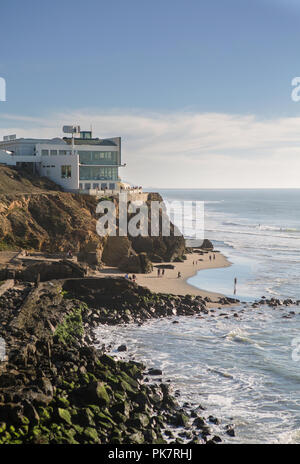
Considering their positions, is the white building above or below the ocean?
above

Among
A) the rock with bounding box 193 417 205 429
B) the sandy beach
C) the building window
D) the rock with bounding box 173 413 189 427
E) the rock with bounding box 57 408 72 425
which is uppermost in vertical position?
the building window

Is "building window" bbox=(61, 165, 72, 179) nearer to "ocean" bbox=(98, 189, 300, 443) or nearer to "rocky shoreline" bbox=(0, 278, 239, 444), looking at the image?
"ocean" bbox=(98, 189, 300, 443)

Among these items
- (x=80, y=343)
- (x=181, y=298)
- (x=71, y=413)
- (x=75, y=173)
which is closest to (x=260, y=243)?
(x=75, y=173)

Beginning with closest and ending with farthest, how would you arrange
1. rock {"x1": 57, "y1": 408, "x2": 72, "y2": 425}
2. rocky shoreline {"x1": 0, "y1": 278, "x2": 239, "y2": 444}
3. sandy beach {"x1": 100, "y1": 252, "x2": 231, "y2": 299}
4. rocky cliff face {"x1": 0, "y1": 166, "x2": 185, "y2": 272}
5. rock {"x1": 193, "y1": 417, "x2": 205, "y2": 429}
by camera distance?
rocky shoreline {"x1": 0, "y1": 278, "x2": 239, "y2": 444}
rock {"x1": 57, "y1": 408, "x2": 72, "y2": 425}
rock {"x1": 193, "y1": 417, "x2": 205, "y2": 429}
sandy beach {"x1": 100, "y1": 252, "x2": 231, "y2": 299}
rocky cliff face {"x1": 0, "y1": 166, "x2": 185, "y2": 272}

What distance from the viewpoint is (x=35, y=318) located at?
3225 cm

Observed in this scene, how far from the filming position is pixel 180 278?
172 feet

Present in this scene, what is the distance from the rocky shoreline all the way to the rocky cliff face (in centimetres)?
1553

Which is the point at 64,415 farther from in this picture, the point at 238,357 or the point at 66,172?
the point at 66,172

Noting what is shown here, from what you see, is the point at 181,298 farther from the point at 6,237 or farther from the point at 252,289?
the point at 6,237

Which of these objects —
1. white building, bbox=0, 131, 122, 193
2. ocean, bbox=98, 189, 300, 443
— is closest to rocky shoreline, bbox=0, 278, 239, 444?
ocean, bbox=98, 189, 300, 443

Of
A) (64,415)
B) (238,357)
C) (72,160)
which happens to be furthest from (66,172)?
(64,415)

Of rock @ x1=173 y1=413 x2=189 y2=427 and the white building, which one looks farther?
the white building

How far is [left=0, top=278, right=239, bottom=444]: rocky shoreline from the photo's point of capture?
19484 mm

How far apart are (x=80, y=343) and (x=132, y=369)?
5345mm
